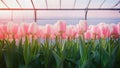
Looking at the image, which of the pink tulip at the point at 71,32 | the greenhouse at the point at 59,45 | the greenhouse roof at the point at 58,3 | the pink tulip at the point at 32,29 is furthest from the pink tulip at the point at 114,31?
the greenhouse roof at the point at 58,3


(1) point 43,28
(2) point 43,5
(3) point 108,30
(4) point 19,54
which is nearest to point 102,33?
(3) point 108,30

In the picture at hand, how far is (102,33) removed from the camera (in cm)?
115

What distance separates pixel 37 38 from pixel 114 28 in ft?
1.08

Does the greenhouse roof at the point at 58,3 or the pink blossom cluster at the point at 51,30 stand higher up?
the greenhouse roof at the point at 58,3

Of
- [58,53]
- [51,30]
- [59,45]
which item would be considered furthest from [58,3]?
[58,53]

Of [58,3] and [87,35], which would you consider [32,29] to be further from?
[58,3]

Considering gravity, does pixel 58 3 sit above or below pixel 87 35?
above

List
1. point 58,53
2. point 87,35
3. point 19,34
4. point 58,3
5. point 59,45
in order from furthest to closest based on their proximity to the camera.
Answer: point 58,3
point 87,35
point 19,34
point 59,45
point 58,53

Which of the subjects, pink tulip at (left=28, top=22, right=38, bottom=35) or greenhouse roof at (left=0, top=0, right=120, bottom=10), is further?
greenhouse roof at (left=0, top=0, right=120, bottom=10)

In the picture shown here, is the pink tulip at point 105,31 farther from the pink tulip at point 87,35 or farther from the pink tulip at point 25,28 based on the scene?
the pink tulip at point 25,28

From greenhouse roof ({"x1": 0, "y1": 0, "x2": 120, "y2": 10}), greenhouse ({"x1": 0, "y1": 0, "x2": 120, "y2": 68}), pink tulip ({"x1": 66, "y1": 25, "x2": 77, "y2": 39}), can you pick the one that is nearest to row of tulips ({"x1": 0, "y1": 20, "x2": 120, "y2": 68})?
greenhouse ({"x1": 0, "y1": 0, "x2": 120, "y2": 68})

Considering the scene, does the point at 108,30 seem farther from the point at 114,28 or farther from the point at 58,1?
the point at 58,1

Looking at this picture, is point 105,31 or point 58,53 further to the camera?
point 105,31

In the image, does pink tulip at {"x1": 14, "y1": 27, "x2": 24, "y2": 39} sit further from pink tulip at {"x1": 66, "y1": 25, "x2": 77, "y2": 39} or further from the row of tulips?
pink tulip at {"x1": 66, "y1": 25, "x2": 77, "y2": 39}
